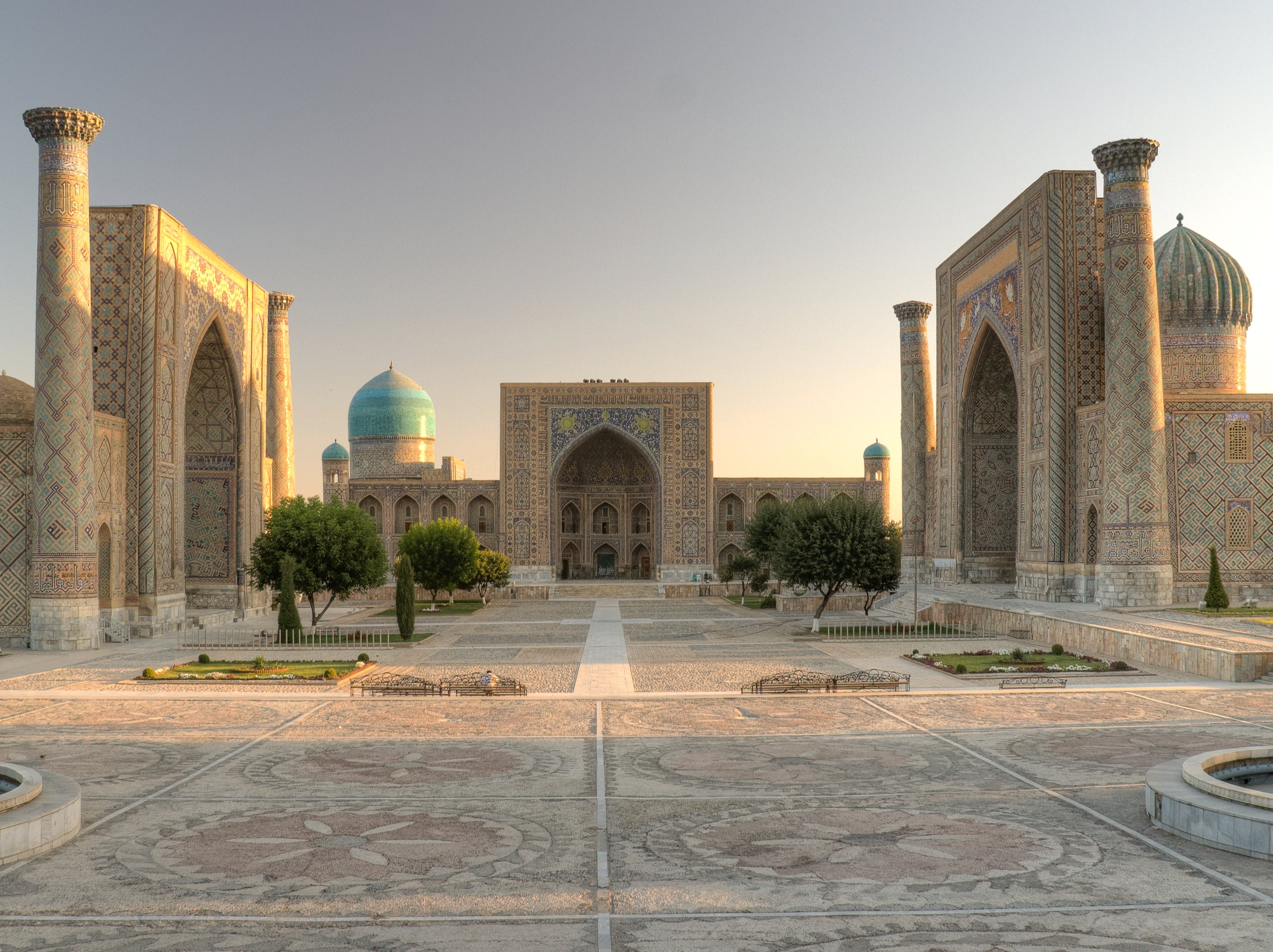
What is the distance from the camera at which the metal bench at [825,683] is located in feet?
39.8

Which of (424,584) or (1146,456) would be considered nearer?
(1146,456)

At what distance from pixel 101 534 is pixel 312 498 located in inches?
156

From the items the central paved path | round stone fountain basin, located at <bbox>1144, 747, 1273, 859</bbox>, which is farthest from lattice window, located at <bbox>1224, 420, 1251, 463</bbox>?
round stone fountain basin, located at <bbox>1144, 747, 1273, 859</bbox>

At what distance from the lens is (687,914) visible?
4898mm

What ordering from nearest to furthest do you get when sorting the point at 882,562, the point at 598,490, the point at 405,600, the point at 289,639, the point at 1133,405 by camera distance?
the point at 289,639 < the point at 405,600 < the point at 1133,405 < the point at 882,562 < the point at 598,490

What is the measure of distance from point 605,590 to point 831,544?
15.7 metres

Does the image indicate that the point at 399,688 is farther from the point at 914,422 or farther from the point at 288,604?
the point at 914,422

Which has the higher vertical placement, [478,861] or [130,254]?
[130,254]

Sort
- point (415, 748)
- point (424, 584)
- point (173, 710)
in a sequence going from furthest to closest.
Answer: point (424, 584) < point (173, 710) < point (415, 748)

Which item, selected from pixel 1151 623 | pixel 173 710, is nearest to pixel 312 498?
pixel 173 710

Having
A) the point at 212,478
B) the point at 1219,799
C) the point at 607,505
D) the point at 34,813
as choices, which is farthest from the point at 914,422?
the point at 34,813

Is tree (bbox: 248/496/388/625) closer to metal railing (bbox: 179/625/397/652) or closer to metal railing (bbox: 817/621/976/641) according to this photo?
metal railing (bbox: 179/625/397/652)

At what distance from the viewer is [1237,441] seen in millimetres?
19609

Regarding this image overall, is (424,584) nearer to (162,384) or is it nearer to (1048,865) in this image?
(162,384)
